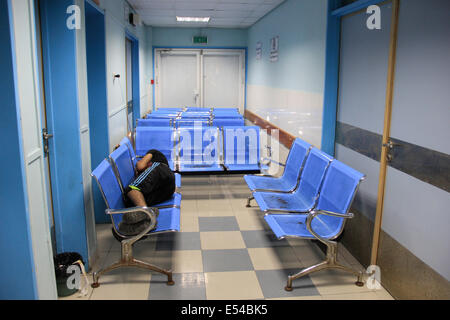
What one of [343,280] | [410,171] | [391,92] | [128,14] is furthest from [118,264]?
[128,14]

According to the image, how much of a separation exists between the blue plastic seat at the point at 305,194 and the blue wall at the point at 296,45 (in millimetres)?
925

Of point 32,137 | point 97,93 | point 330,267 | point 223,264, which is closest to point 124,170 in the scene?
point 97,93

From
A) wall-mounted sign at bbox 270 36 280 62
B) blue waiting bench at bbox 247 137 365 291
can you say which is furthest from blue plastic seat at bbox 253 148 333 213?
wall-mounted sign at bbox 270 36 280 62

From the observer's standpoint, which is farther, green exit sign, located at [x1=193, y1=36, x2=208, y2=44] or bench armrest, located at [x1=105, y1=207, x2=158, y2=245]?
green exit sign, located at [x1=193, y1=36, x2=208, y2=44]

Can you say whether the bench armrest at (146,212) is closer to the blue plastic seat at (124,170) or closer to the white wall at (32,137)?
the blue plastic seat at (124,170)

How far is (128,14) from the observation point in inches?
244

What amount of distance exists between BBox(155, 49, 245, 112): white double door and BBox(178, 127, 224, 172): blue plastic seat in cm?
533

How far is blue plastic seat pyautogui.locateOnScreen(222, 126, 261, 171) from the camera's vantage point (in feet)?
16.3

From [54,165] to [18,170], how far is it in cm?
117

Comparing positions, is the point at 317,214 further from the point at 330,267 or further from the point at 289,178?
the point at 289,178

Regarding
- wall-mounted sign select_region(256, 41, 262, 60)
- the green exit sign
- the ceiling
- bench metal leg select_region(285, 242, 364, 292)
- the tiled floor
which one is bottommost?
the tiled floor

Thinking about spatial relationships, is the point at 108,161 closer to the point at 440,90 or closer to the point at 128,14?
the point at 440,90

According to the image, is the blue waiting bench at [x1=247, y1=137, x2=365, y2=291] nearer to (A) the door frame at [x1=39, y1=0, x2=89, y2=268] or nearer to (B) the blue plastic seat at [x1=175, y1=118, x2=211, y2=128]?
(A) the door frame at [x1=39, y1=0, x2=89, y2=268]

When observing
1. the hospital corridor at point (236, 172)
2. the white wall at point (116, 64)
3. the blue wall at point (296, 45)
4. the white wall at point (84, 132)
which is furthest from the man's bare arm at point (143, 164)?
the blue wall at point (296, 45)
